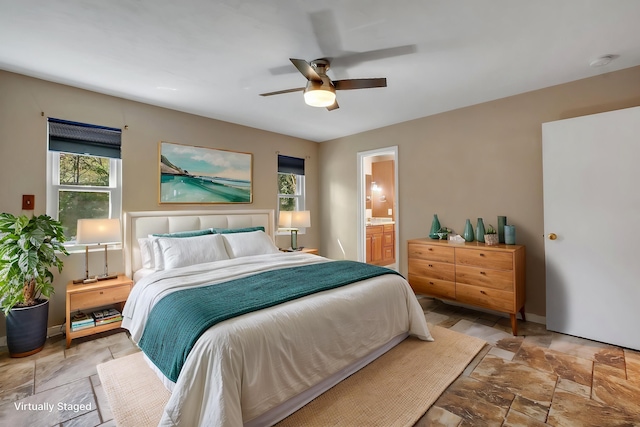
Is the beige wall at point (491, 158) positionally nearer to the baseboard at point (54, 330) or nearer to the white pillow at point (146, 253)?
the white pillow at point (146, 253)

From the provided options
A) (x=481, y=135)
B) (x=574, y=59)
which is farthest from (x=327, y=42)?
(x=481, y=135)

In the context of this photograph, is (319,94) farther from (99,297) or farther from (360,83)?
(99,297)

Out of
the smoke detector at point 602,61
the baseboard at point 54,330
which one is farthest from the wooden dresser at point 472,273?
the baseboard at point 54,330

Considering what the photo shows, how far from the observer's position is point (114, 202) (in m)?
3.36

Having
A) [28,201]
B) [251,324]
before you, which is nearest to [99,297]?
[28,201]

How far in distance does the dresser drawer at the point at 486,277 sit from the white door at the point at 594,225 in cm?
47

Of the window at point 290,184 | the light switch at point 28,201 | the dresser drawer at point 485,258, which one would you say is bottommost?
the dresser drawer at point 485,258

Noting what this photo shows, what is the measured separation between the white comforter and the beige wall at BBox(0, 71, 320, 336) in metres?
1.25

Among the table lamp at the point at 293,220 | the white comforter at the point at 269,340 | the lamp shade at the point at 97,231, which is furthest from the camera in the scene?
the table lamp at the point at 293,220

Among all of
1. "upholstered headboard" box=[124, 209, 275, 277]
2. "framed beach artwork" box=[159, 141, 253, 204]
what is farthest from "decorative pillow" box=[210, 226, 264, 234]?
"framed beach artwork" box=[159, 141, 253, 204]

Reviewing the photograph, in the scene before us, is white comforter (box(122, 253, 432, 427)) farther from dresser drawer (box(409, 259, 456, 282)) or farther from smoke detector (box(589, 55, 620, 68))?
smoke detector (box(589, 55, 620, 68))

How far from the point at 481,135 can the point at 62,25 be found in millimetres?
4130

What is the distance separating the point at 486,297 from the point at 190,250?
10.7ft

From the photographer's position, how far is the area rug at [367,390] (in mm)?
1802
